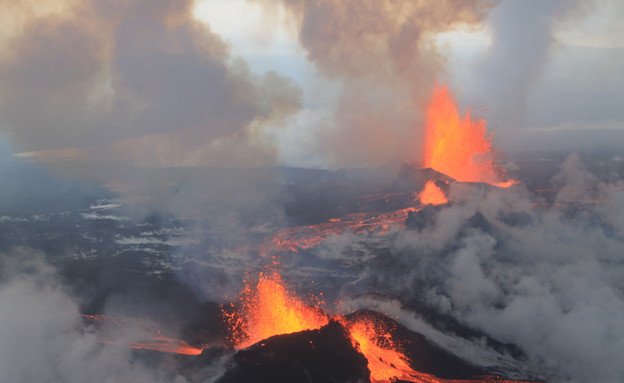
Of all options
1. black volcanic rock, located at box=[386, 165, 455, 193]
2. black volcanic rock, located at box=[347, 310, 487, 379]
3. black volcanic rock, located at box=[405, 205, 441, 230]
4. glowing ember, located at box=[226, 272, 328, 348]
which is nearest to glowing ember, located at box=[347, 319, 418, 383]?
black volcanic rock, located at box=[347, 310, 487, 379]

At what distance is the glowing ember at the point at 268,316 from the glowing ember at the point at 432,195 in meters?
42.7

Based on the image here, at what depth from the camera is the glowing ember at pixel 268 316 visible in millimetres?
45344

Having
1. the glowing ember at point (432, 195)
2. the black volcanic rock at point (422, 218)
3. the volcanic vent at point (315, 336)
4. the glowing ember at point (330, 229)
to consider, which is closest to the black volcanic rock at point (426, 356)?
the volcanic vent at point (315, 336)

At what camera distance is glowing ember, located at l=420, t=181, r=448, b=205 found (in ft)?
289

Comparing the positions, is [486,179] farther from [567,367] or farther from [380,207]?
[567,367]

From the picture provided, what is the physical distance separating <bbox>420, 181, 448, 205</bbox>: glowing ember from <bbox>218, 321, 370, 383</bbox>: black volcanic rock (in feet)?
189

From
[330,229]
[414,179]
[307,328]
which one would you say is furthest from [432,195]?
[307,328]

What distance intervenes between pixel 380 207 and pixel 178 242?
44.6 metres

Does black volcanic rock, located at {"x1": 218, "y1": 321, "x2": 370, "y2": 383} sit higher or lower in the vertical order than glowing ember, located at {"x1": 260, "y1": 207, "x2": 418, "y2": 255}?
lower

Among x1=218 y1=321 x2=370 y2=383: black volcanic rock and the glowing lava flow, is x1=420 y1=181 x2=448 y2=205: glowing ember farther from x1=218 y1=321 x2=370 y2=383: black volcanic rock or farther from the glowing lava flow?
x1=218 y1=321 x2=370 y2=383: black volcanic rock

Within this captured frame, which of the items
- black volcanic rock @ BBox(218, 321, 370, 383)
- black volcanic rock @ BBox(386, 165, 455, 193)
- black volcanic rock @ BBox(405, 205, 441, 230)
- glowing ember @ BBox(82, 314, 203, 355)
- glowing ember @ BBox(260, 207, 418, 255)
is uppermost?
black volcanic rock @ BBox(386, 165, 455, 193)

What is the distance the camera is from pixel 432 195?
90188mm

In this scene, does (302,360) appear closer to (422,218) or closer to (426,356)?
(426,356)

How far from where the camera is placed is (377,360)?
42094 mm
